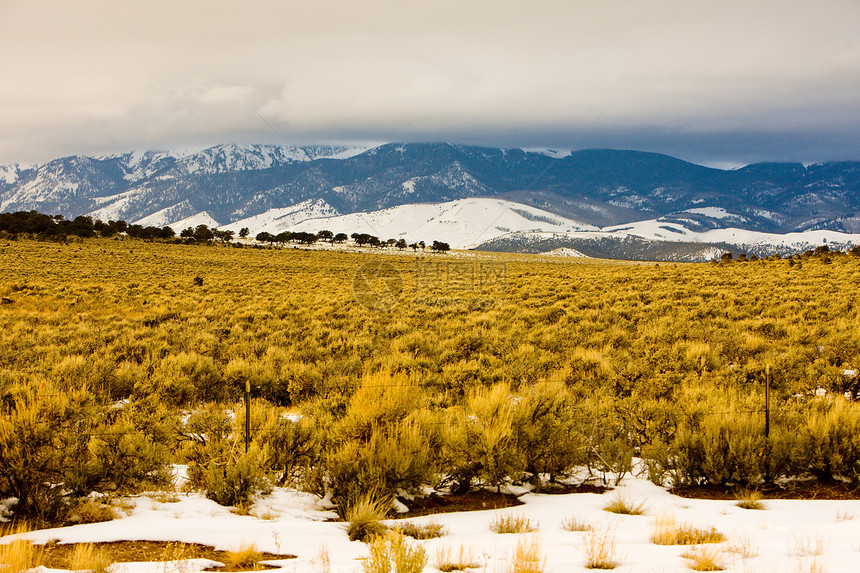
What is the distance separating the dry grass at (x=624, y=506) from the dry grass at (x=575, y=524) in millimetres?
524

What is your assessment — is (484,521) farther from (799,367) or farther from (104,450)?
(799,367)

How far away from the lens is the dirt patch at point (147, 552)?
13.5 feet

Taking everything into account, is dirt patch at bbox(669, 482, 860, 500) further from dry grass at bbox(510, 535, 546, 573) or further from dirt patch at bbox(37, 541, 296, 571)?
dirt patch at bbox(37, 541, 296, 571)

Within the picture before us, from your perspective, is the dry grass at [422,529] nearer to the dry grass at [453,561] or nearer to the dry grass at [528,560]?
the dry grass at [453,561]

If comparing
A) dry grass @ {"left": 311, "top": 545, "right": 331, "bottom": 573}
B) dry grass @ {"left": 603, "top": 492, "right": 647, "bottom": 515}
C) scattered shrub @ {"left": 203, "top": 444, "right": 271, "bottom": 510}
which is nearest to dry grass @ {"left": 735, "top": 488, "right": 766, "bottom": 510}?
dry grass @ {"left": 603, "top": 492, "right": 647, "bottom": 515}

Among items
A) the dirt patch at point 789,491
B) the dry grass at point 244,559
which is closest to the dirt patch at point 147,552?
the dry grass at point 244,559

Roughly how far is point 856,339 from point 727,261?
3488 cm

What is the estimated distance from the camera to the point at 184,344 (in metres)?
13.7

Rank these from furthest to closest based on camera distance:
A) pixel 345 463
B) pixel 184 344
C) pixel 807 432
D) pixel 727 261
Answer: pixel 727 261 → pixel 184 344 → pixel 807 432 → pixel 345 463

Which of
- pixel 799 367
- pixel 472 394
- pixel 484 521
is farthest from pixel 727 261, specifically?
pixel 484 521

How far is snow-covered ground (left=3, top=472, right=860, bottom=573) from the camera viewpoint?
156 inches

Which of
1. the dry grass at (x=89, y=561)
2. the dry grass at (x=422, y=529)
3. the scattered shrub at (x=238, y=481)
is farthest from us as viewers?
the scattered shrub at (x=238, y=481)

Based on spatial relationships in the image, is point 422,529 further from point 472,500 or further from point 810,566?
point 810,566

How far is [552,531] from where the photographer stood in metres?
4.84
